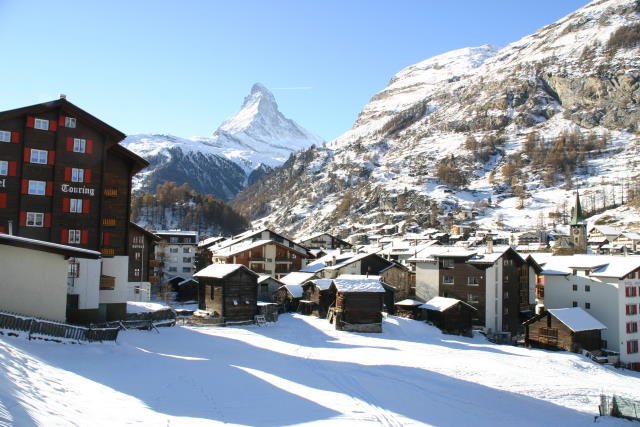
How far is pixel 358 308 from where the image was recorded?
161 feet

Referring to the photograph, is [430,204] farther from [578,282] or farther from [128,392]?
[128,392]

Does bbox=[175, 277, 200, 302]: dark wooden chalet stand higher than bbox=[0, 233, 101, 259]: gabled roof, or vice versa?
bbox=[0, 233, 101, 259]: gabled roof

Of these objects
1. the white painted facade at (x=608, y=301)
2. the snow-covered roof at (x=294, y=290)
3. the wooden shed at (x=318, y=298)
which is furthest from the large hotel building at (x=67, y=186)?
the white painted facade at (x=608, y=301)

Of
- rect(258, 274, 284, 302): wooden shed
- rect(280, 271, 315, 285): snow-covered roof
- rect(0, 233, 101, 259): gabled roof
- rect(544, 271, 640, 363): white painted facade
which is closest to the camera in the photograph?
rect(0, 233, 101, 259): gabled roof

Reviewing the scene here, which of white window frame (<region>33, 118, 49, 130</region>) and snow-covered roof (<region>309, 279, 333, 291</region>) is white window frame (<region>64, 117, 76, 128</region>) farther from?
snow-covered roof (<region>309, 279, 333, 291</region>)

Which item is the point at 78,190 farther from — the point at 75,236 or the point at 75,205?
the point at 75,236

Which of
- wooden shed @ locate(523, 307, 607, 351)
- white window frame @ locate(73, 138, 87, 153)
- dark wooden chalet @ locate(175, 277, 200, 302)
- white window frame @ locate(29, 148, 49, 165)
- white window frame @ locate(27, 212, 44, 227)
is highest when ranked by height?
white window frame @ locate(73, 138, 87, 153)

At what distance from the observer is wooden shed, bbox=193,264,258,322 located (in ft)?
155

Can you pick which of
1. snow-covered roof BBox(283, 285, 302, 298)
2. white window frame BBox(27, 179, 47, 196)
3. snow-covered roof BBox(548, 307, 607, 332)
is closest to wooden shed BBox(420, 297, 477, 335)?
snow-covered roof BBox(548, 307, 607, 332)

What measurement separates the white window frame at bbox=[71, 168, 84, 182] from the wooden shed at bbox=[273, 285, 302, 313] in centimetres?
2962

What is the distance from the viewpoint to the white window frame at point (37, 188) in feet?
122

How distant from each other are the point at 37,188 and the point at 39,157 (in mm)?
2314

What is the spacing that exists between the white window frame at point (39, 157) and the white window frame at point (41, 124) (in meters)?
1.73

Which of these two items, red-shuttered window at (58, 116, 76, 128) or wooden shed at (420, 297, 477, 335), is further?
wooden shed at (420, 297, 477, 335)
